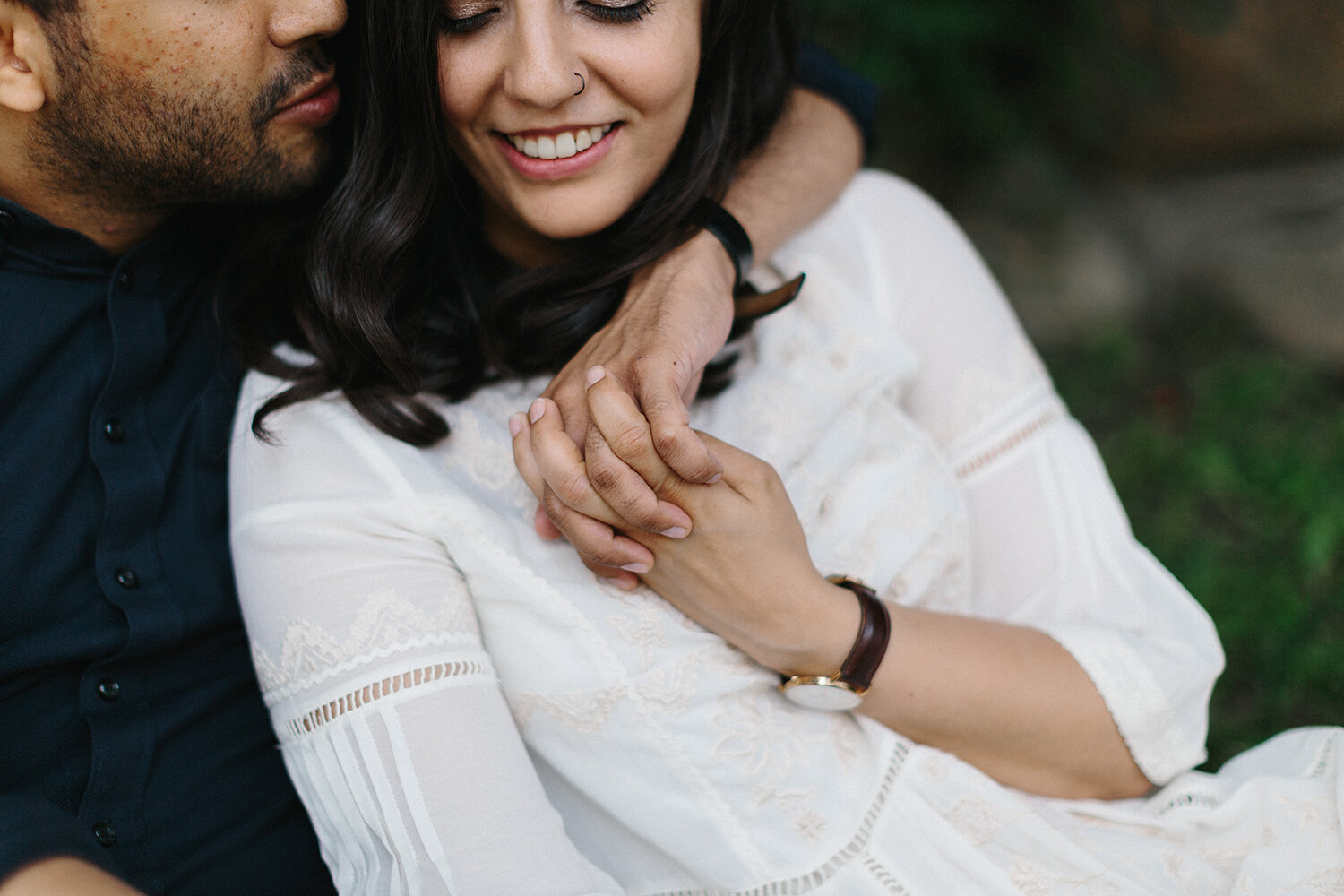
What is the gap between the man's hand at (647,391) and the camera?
129 cm

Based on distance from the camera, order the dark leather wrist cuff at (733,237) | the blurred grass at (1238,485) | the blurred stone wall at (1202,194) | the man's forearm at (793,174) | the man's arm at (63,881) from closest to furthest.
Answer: the man's arm at (63,881) → the dark leather wrist cuff at (733,237) → the man's forearm at (793,174) → the blurred grass at (1238,485) → the blurred stone wall at (1202,194)

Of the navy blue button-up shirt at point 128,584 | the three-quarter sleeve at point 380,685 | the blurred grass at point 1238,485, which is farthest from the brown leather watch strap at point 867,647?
the blurred grass at point 1238,485

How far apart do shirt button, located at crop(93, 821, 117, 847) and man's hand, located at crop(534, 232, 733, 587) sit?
0.80 metres

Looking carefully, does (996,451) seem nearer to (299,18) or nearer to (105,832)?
(299,18)

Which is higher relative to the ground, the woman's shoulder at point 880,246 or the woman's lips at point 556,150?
the woman's lips at point 556,150

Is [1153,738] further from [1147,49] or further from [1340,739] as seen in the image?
[1147,49]

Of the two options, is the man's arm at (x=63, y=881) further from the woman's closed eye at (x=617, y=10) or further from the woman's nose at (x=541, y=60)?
the woman's closed eye at (x=617, y=10)

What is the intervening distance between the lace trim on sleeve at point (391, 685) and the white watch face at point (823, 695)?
1.46 ft

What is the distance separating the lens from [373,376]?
1.61 meters

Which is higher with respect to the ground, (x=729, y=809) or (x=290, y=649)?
(x=290, y=649)

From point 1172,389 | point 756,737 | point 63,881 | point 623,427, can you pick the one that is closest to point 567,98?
point 623,427

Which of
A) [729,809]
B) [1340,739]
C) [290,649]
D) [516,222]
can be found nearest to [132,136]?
[516,222]

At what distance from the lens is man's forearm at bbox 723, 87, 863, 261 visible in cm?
186

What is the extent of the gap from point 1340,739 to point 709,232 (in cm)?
131
